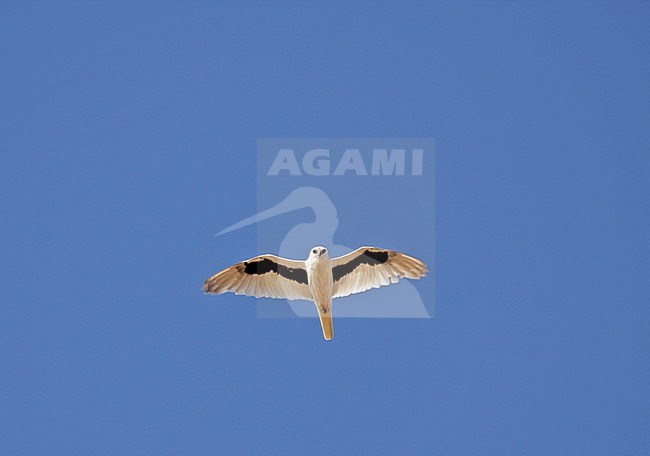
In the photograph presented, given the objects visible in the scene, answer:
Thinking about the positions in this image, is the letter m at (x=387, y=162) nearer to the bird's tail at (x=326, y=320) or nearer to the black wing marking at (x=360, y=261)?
the black wing marking at (x=360, y=261)

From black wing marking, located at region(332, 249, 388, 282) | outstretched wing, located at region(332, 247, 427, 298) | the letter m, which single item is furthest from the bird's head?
the letter m

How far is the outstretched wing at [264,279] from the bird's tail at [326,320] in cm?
44

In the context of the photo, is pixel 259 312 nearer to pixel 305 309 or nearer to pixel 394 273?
pixel 305 309

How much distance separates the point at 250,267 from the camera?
60.8 feet

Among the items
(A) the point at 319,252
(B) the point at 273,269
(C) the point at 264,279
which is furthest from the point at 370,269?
(C) the point at 264,279

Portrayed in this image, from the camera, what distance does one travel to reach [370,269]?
730 inches

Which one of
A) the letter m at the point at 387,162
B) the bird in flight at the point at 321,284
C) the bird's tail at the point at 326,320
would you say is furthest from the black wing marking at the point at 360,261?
the letter m at the point at 387,162

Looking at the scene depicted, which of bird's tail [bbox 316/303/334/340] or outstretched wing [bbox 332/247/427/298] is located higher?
outstretched wing [bbox 332/247/427/298]

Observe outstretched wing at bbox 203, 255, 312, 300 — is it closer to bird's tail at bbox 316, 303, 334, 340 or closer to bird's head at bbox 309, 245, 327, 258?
bird's tail at bbox 316, 303, 334, 340

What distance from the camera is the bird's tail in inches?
712

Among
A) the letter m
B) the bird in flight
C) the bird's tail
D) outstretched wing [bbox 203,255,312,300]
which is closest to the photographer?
the bird's tail

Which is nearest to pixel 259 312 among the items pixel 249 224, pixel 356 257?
pixel 356 257

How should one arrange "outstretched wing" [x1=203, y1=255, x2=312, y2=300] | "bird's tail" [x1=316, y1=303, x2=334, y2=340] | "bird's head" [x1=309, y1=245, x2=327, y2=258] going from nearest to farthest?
"bird's head" [x1=309, y1=245, x2=327, y2=258]
"bird's tail" [x1=316, y1=303, x2=334, y2=340]
"outstretched wing" [x1=203, y1=255, x2=312, y2=300]

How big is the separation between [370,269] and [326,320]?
1.32 meters
